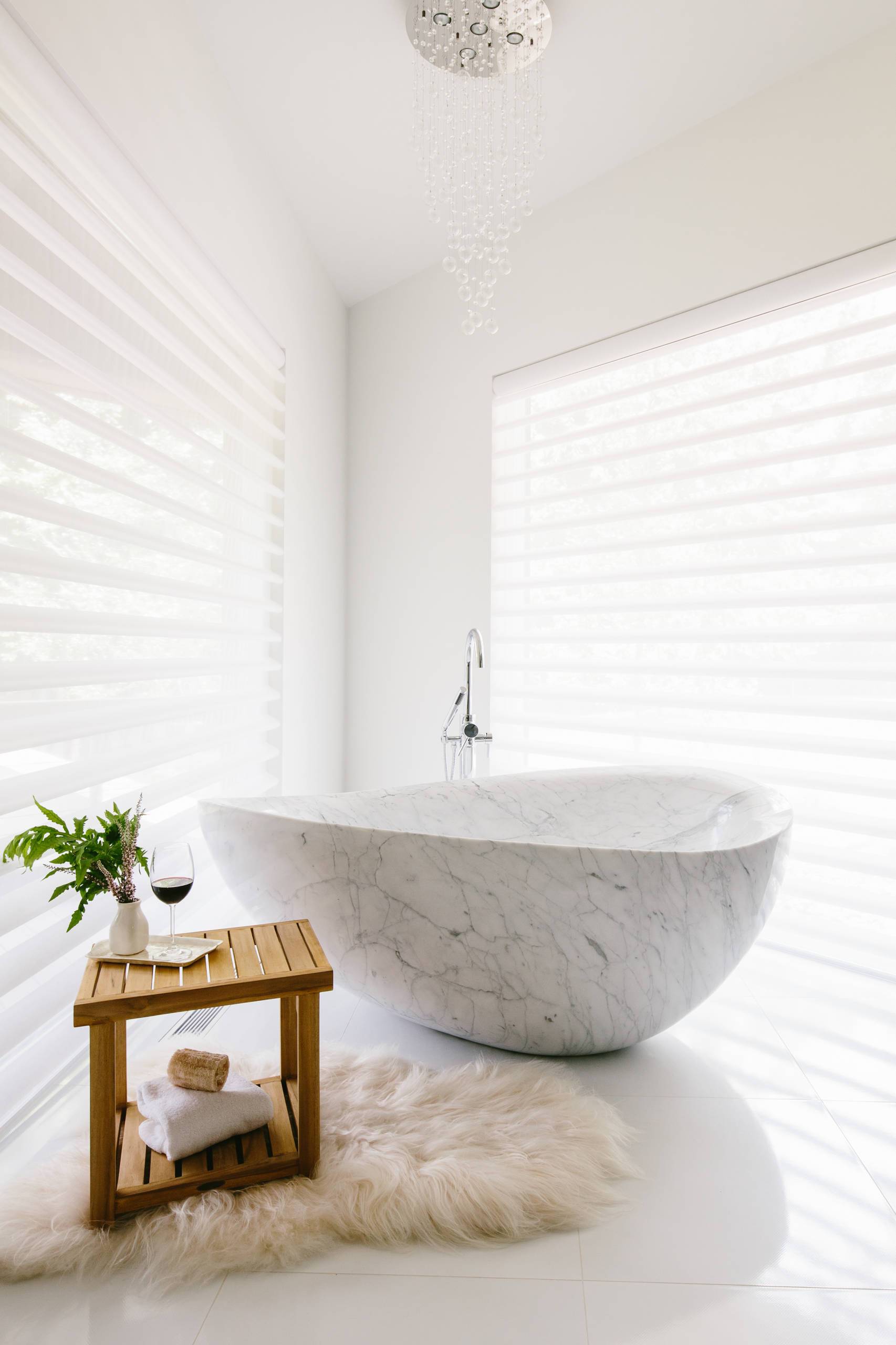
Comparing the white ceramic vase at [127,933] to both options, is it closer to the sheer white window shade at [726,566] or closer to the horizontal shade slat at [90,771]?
the horizontal shade slat at [90,771]

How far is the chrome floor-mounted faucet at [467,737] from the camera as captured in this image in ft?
9.86

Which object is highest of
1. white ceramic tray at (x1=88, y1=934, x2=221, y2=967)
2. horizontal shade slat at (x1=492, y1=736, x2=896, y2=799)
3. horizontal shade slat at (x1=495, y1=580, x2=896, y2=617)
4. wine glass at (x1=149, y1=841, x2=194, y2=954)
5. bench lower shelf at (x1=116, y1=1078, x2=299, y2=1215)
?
horizontal shade slat at (x1=495, y1=580, x2=896, y2=617)

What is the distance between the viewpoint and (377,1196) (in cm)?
145

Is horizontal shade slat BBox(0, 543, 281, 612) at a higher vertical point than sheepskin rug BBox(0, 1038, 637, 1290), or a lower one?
higher

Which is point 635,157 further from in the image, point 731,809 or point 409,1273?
point 409,1273

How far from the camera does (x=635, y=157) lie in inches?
117

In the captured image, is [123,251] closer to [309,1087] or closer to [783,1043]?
[309,1087]

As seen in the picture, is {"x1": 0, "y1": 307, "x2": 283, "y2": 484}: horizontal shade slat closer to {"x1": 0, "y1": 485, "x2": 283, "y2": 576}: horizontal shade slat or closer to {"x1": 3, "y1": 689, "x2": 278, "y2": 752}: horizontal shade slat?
{"x1": 0, "y1": 485, "x2": 283, "y2": 576}: horizontal shade slat

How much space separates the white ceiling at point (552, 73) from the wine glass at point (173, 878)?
2325mm

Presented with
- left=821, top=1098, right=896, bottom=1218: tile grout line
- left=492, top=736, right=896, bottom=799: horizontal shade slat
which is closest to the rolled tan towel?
left=821, top=1098, right=896, bottom=1218: tile grout line

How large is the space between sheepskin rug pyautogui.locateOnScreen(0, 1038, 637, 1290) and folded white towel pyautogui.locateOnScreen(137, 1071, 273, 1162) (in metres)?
0.11

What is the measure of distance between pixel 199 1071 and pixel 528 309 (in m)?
2.96

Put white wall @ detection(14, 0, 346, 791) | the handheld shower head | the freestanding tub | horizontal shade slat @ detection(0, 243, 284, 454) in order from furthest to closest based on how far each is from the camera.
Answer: the handheld shower head < white wall @ detection(14, 0, 346, 791) < the freestanding tub < horizontal shade slat @ detection(0, 243, 284, 454)

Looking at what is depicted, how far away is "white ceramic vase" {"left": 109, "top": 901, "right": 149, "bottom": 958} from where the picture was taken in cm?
156
